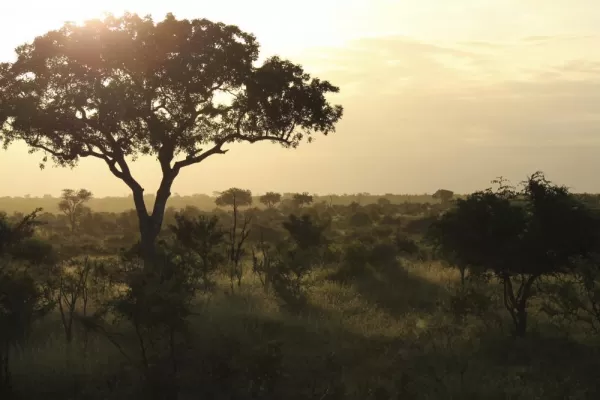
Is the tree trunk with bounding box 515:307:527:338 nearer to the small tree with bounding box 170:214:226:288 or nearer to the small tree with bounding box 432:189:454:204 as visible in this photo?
the small tree with bounding box 170:214:226:288

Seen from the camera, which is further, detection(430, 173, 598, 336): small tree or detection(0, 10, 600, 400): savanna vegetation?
detection(430, 173, 598, 336): small tree

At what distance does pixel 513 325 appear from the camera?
1662 cm

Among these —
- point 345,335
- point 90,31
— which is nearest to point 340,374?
point 345,335

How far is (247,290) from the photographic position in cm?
2105

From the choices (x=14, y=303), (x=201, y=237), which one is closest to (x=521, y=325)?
(x=201, y=237)

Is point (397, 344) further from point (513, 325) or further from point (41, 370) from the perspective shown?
point (41, 370)

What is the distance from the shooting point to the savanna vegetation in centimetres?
1340

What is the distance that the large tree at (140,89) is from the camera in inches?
949

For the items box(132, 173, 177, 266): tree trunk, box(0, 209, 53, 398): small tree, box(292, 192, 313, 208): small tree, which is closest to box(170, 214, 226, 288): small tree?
box(132, 173, 177, 266): tree trunk

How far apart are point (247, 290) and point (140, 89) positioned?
378 inches

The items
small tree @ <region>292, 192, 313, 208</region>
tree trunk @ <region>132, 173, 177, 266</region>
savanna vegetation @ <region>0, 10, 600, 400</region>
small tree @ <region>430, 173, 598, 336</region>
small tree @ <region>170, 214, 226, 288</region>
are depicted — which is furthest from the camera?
small tree @ <region>292, 192, 313, 208</region>

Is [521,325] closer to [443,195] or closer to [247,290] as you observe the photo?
[247,290]

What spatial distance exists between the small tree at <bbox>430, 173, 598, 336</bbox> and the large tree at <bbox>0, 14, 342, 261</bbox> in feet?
37.7

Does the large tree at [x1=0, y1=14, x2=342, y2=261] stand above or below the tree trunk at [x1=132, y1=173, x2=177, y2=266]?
above
